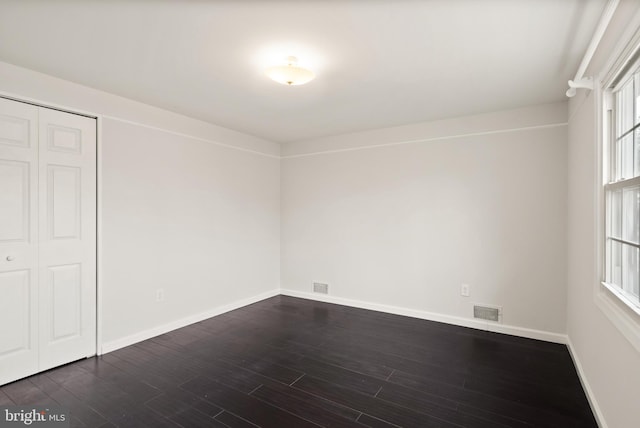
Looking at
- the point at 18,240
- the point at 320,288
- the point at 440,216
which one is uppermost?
the point at 440,216

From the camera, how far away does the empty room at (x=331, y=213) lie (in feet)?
6.20

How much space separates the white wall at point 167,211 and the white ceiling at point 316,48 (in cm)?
28

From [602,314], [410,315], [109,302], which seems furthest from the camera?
[410,315]

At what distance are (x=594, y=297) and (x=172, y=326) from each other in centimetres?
385

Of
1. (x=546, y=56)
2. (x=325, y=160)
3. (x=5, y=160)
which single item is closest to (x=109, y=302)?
(x=5, y=160)

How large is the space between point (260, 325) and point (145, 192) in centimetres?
196

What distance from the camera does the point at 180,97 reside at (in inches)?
123

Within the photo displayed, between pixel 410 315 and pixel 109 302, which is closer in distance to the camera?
pixel 109 302

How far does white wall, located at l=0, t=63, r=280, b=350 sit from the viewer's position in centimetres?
301

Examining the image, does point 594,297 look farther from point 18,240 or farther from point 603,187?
point 18,240

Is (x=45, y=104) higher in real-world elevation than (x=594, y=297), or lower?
higher

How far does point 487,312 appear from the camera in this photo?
11.7 ft

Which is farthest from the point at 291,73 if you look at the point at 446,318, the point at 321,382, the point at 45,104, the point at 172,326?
the point at 446,318

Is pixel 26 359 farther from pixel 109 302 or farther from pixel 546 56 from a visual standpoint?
pixel 546 56
